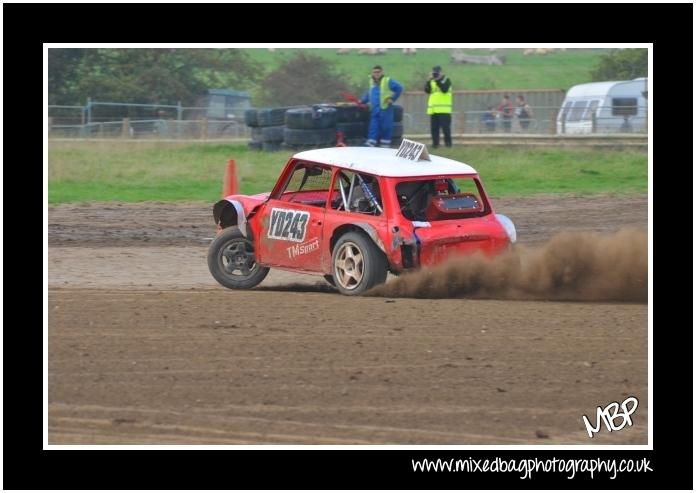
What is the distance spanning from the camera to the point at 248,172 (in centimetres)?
2356

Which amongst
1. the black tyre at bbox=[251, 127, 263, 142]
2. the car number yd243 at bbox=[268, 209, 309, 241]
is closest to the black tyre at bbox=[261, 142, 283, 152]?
the black tyre at bbox=[251, 127, 263, 142]

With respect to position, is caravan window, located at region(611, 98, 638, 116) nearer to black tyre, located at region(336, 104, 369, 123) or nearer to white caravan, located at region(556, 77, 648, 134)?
white caravan, located at region(556, 77, 648, 134)

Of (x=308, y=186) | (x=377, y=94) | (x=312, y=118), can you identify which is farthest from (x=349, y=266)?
(x=312, y=118)

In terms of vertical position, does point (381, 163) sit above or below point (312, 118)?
below

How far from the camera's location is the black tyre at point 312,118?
23703 millimetres

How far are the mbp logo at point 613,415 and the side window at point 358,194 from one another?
4217mm

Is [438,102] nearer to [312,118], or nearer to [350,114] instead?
[350,114]

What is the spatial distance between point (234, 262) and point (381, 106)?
11.2 metres

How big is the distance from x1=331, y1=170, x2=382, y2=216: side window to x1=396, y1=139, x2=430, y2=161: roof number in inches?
19.9

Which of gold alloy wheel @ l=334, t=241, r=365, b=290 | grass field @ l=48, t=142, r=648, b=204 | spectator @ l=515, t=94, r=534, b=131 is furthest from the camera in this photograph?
spectator @ l=515, t=94, r=534, b=131

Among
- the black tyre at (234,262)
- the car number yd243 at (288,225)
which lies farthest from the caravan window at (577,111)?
the car number yd243 at (288,225)

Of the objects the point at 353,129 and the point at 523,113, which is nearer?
the point at 353,129

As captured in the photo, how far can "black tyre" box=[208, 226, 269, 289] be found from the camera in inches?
488

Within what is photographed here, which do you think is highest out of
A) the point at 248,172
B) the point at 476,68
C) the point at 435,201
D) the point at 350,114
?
the point at 476,68
